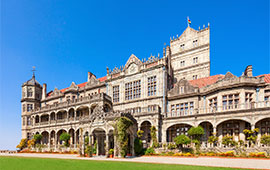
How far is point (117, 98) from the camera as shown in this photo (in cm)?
3734

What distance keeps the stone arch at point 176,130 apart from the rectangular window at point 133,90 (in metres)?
8.50

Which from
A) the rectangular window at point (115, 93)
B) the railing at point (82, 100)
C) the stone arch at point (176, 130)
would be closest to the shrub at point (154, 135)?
the stone arch at point (176, 130)

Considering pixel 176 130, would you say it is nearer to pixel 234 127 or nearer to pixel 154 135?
pixel 154 135

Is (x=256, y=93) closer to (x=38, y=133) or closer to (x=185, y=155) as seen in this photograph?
(x=185, y=155)

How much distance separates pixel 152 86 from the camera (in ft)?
110

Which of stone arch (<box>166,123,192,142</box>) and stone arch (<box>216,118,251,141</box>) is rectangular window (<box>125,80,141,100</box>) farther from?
stone arch (<box>216,118,251,141</box>)

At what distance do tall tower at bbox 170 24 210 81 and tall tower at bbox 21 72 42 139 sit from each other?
122 feet

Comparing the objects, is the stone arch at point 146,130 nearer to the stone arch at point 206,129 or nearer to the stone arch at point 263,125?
the stone arch at point 206,129

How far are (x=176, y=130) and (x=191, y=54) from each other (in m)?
19.2

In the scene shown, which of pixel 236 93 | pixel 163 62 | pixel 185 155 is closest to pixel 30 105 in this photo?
pixel 163 62

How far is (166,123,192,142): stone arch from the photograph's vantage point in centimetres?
2892

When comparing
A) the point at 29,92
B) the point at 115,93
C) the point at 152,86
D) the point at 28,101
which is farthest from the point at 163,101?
the point at 29,92

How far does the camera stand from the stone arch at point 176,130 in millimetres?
28922

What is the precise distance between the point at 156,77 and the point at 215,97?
33.8ft
